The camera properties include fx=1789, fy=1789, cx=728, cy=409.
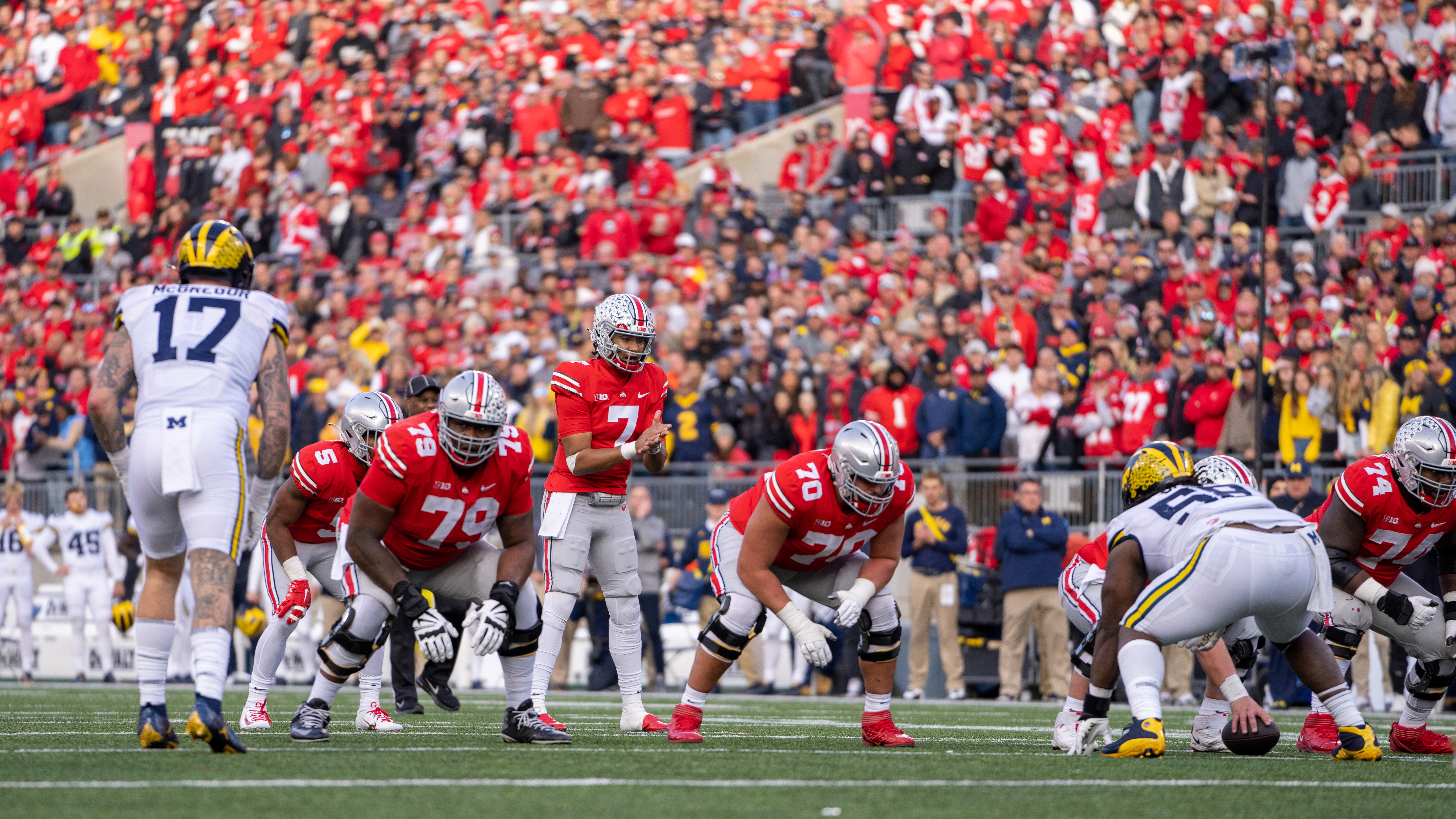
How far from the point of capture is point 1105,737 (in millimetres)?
7957

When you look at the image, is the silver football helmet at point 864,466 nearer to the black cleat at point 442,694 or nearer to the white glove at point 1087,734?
the white glove at point 1087,734

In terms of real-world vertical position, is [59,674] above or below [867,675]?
below

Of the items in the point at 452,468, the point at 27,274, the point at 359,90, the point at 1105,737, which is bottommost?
the point at 1105,737

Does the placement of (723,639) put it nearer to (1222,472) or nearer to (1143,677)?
(1143,677)

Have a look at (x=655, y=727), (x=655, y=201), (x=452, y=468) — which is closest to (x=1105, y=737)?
(x=655, y=727)

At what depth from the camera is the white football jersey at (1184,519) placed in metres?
7.50

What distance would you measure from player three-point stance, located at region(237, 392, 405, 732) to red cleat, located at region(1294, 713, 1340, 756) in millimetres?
4455

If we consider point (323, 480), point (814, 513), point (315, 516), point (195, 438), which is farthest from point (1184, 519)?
point (315, 516)

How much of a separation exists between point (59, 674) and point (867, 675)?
42.4 ft

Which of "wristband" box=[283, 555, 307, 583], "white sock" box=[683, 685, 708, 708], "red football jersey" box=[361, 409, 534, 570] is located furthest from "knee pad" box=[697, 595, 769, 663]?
"wristband" box=[283, 555, 307, 583]

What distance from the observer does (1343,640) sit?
8.99 m

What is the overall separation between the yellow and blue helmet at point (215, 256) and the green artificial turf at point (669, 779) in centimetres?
189

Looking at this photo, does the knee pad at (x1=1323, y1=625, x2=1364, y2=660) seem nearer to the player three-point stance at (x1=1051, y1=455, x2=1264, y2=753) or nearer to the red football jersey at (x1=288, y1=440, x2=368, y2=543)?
the player three-point stance at (x1=1051, y1=455, x2=1264, y2=753)

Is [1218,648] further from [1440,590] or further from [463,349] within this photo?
[463,349]
